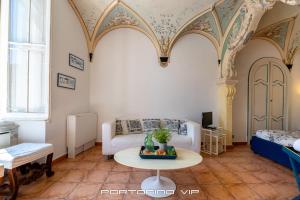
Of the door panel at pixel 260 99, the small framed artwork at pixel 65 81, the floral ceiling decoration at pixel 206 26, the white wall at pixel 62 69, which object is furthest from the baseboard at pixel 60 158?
the door panel at pixel 260 99

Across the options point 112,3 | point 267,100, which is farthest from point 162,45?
point 267,100

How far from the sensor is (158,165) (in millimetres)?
2055

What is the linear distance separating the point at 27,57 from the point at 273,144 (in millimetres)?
4638

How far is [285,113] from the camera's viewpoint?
4.84 metres

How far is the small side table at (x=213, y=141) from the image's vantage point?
387cm

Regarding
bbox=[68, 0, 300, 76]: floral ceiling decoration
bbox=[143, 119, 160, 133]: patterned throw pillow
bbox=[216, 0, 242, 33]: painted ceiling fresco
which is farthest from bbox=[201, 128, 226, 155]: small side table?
bbox=[216, 0, 242, 33]: painted ceiling fresco

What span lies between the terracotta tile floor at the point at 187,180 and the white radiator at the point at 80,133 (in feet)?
0.86

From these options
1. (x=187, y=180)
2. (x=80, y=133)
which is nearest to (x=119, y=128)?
(x=80, y=133)

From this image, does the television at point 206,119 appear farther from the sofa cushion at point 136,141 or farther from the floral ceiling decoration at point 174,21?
the floral ceiling decoration at point 174,21

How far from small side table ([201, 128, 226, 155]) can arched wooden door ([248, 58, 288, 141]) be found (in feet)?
3.99

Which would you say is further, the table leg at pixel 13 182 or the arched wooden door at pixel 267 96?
the arched wooden door at pixel 267 96

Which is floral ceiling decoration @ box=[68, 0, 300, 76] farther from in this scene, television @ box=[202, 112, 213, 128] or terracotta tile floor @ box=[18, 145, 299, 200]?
terracotta tile floor @ box=[18, 145, 299, 200]

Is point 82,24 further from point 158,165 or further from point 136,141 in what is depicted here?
point 158,165

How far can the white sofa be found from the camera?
3408 mm
